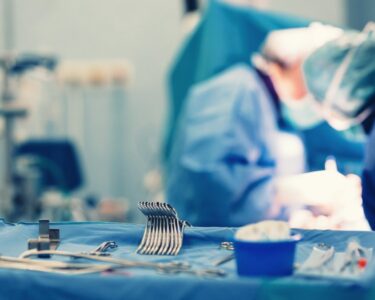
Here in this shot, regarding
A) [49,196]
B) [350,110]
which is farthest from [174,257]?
[49,196]

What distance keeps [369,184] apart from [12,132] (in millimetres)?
2778

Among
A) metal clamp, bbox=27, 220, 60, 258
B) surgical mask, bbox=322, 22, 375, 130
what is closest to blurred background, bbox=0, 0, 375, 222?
surgical mask, bbox=322, 22, 375, 130

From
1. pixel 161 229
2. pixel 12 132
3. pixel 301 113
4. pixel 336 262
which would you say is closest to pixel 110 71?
pixel 12 132

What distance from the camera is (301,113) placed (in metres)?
2.85

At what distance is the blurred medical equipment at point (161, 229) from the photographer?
3.95 ft

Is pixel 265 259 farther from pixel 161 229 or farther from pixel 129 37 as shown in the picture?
pixel 129 37

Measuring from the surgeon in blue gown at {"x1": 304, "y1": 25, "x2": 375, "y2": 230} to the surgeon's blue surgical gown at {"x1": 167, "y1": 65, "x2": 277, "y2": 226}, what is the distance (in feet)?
1.39

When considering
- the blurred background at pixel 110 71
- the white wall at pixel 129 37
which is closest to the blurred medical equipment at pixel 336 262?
the blurred background at pixel 110 71

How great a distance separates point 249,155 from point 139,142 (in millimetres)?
2798

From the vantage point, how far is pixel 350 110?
230 cm

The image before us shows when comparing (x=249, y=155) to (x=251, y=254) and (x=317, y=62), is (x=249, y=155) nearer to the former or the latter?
(x=317, y=62)

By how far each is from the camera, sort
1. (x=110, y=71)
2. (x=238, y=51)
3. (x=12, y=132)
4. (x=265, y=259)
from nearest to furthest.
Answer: (x=265, y=259) → (x=238, y=51) → (x=12, y=132) → (x=110, y=71)

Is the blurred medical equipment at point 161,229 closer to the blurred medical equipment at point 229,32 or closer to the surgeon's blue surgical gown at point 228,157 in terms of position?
the surgeon's blue surgical gown at point 228,157

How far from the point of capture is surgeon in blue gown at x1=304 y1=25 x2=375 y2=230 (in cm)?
224
